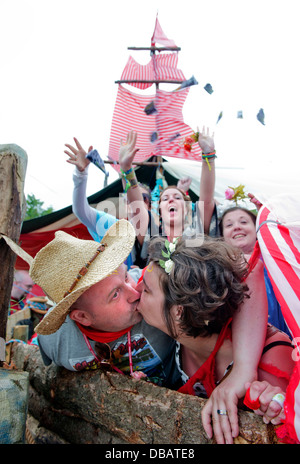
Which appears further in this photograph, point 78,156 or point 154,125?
point 154,125

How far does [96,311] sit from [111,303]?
9cm

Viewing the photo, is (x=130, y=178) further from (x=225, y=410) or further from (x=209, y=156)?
(x=225, y=410)

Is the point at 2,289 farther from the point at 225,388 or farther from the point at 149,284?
the point at 225,388

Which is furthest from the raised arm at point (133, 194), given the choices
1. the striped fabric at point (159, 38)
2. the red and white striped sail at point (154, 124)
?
the striped fabric at point (159, 38)

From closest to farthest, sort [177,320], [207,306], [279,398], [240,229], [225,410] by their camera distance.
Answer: [279,398]
[225,410]
[207,306]
[177,320]
[240,229]

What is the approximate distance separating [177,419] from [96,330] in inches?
24.3

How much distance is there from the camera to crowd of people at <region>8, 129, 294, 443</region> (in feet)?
4.39

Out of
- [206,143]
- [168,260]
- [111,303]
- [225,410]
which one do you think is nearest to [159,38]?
[206,143]

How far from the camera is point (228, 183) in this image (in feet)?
23.5

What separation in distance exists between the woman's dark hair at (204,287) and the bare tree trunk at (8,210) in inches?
38.3

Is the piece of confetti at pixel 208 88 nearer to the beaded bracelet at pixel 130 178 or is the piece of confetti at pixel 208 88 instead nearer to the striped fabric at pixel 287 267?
the beaded bracelet at pixel 130 178

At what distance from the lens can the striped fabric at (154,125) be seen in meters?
8.22

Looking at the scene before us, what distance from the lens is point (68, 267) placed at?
156 cm

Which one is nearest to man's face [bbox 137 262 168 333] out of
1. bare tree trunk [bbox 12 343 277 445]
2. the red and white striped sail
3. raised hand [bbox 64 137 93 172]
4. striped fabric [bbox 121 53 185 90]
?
bare tree trunk [bbox 12 343 277 445]
